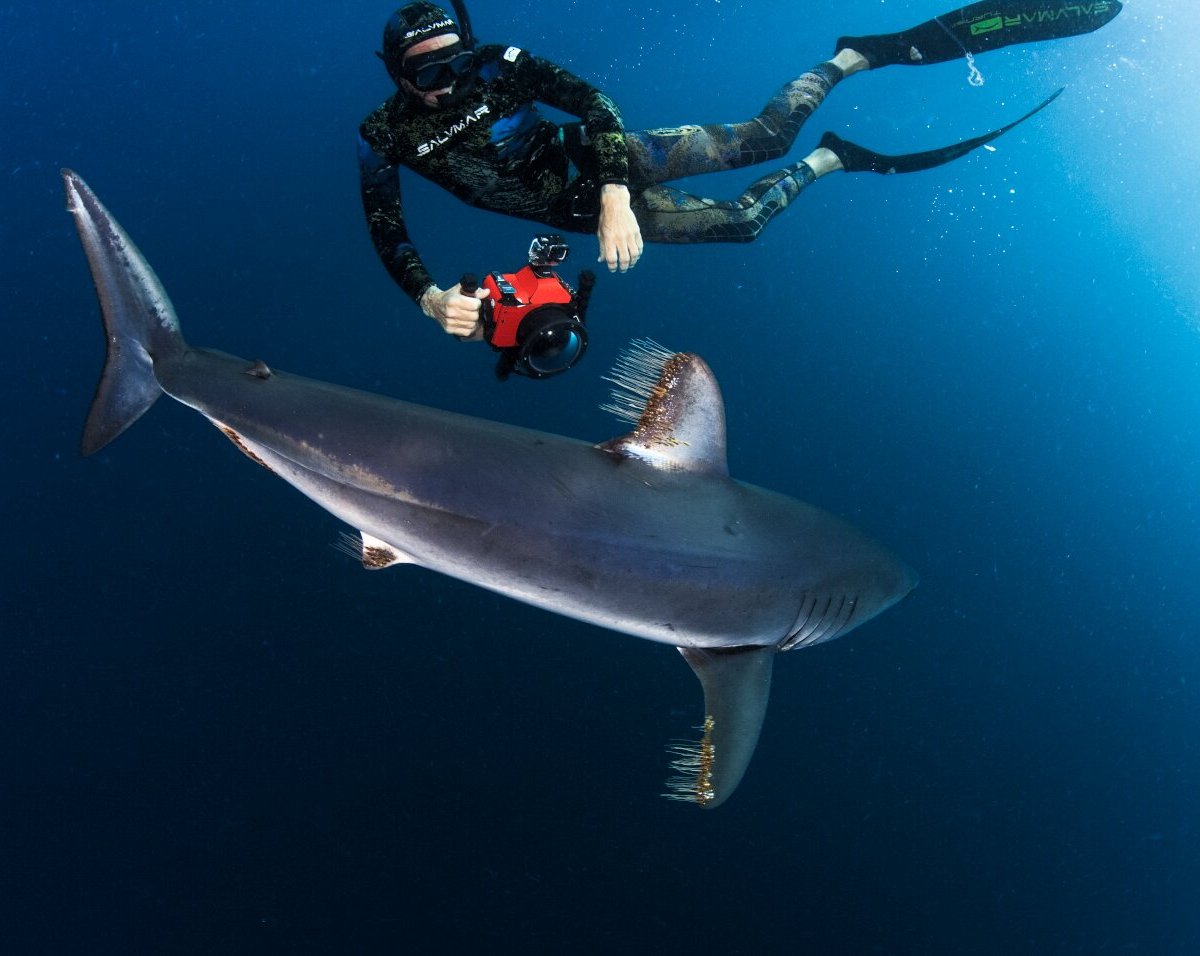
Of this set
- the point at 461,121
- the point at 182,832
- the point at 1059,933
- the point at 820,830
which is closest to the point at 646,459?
the point at 461,121

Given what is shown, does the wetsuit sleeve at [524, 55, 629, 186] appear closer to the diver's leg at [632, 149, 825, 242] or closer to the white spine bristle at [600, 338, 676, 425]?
the diver's leg at [632, 149, 825, 242]

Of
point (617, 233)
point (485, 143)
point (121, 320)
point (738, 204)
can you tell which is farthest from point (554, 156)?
point (121, 320)

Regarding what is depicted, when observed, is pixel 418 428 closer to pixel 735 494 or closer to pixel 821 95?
pixel 735 494

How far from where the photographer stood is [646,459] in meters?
2.76

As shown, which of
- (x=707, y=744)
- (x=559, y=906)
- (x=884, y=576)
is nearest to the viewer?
(x=707, y=744)

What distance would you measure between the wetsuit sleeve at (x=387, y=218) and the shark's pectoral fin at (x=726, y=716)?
232cm

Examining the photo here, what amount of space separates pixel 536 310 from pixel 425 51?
153cm

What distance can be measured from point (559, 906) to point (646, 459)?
4391 mm

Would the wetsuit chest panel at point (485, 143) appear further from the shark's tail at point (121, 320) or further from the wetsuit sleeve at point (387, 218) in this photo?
the shark's tail at point (121, 320)

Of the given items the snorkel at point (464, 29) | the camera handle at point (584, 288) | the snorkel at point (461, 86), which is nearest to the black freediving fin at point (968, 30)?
the snorkel at point (464, 29)

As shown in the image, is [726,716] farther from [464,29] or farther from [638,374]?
[464,29]

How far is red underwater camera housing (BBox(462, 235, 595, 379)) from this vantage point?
2945 mm

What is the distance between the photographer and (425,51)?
3.41 metres

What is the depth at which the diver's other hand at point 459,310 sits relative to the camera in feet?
9.53
